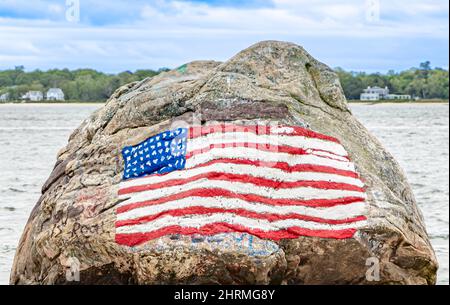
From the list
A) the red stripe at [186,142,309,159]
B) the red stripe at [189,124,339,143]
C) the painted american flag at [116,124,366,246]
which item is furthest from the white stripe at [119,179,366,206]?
the red stripe at [189,124,339,143]

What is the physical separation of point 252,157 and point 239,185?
30 cm

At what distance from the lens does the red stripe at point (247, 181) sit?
7.06 m

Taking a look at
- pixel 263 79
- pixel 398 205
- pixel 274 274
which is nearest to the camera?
pixel 274 274

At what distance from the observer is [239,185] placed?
703 centimetres

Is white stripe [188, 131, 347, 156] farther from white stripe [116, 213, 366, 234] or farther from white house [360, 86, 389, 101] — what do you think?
white house [360, 86, 389, 101]

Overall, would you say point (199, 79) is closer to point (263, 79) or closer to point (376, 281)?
point (263, 79)

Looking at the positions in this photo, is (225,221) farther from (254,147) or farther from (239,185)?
(254,147)

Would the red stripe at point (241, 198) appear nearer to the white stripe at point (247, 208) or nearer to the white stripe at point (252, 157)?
the white stripe at point (247, 208)

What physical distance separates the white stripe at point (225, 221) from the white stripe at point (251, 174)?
1.35 feet

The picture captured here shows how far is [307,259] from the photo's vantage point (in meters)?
6.84

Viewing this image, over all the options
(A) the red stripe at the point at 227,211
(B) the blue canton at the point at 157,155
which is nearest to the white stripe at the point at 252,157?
(B) the blue canton at the point at 157,155

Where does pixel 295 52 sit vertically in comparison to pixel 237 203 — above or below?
above
